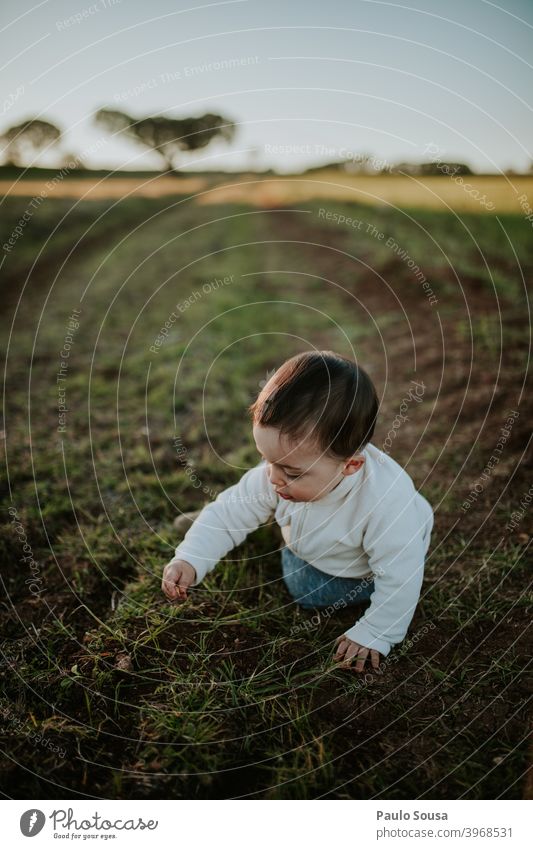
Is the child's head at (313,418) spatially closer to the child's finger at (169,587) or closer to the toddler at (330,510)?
the toddler at (330,510)

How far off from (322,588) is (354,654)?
1.07 ft

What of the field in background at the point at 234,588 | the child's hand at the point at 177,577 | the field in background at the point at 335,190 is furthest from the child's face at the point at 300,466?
the field in background at the point at 335,190

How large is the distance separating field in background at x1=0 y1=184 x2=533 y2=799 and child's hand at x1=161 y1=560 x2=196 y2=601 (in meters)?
0.17

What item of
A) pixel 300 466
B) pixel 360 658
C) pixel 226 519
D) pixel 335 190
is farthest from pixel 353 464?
pixel 335 190

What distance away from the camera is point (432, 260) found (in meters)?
8.09

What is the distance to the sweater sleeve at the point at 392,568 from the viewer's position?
1996 millimetres

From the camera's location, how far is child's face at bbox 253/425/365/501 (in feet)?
6.10

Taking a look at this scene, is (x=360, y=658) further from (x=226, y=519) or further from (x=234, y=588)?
(x=226, y=519)

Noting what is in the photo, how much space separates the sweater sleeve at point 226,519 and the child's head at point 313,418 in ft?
1.03

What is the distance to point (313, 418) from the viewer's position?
71.6 inches

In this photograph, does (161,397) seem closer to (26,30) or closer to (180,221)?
(26,30)

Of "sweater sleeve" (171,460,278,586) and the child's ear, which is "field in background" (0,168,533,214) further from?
the child's ear

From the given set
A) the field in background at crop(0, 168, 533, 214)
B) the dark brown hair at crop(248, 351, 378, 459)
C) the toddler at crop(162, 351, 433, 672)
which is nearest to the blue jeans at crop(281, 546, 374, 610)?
the toddler at crop(162, 351, 433, 672)
